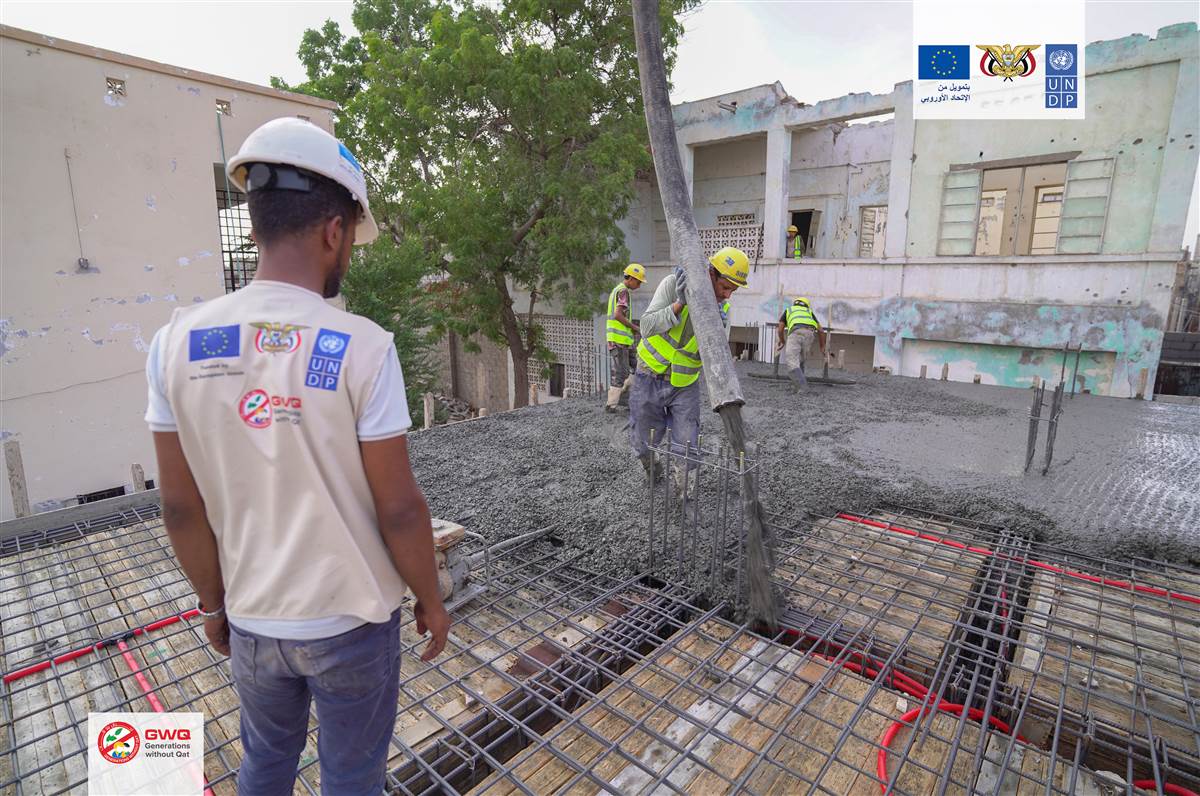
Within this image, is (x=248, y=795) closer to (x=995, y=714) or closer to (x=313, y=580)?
(x=313, y=580)

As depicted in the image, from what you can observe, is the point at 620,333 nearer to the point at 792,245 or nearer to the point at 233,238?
the point at 233,238

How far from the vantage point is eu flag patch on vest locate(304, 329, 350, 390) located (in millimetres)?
1150

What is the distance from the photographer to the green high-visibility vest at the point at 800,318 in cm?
838

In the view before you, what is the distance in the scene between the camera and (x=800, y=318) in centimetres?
846

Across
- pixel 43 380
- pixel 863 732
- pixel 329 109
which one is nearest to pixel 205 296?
pixel 43 380

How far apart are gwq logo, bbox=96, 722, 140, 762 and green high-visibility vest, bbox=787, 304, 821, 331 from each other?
8041mm

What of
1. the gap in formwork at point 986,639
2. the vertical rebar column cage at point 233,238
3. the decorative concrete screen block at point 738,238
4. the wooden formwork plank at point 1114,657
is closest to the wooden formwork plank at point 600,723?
the gap in formwork at point 986,639

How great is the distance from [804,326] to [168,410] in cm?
830

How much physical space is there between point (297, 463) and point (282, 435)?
0.06m

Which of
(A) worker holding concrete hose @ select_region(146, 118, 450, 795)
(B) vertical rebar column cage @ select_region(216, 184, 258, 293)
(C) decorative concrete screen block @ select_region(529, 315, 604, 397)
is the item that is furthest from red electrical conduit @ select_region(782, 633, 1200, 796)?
(C) decorative concrete screen block @ select_region(529, 315, 604, 397)

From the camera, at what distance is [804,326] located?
8.52m

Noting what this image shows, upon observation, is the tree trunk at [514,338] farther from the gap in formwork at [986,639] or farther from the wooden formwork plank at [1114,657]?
the wooden formwork plank at [1114,657]

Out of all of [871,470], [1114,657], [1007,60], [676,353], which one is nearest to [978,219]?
[1007,60]

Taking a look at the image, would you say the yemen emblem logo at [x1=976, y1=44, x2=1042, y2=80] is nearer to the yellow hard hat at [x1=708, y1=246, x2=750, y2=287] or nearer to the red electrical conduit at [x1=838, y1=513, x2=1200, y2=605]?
the yellow hard hat at [x1=708, y1=246, x2=750, y2=287]
